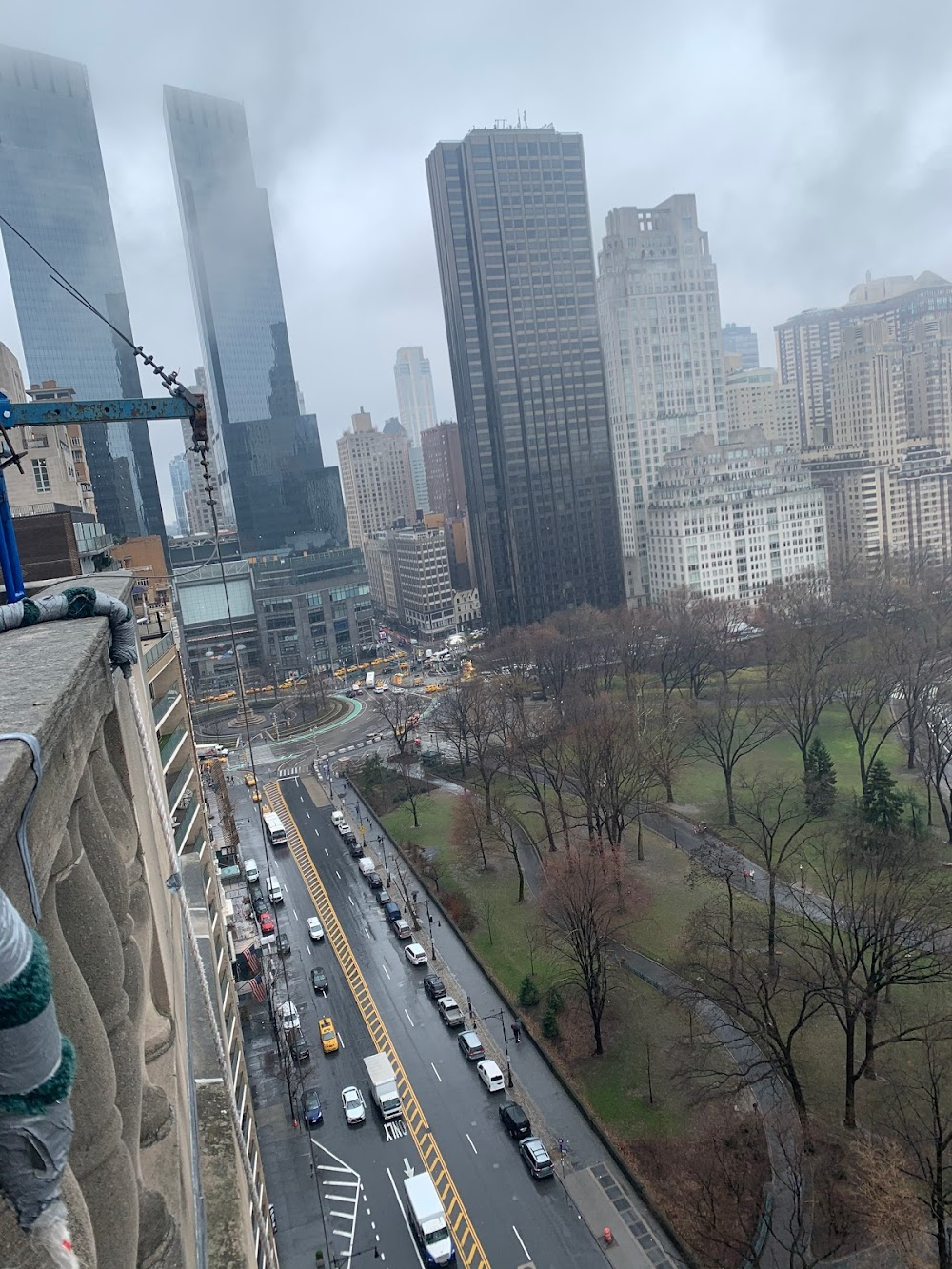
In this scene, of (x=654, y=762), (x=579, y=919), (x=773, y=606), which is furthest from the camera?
(x=773, y=606)

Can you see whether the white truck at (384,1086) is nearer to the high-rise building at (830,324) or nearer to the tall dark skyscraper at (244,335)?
the tall dark skyscraper at (244,335)

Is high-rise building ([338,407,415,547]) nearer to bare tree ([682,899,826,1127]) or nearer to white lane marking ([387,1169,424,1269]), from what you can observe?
bare tree ([682,899,826,1127])

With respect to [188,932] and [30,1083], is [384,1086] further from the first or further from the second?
[30,1083]

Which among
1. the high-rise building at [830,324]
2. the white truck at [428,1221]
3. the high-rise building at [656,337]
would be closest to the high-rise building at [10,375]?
the white truck at [428,1221]

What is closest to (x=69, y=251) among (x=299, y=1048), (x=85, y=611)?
(x=299, y=1048)

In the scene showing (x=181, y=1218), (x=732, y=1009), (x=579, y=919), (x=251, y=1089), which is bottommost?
(x=251, y=1089)

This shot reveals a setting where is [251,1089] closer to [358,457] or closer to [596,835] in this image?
[596,835]

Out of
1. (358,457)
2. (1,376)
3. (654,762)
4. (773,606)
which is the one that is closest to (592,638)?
(773,606)

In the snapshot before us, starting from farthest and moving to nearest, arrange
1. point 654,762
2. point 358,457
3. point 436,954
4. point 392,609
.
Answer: point 358,457 < point 392,609 < point 654,762 < point 436,954

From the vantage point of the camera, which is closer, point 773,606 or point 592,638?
point 592,638

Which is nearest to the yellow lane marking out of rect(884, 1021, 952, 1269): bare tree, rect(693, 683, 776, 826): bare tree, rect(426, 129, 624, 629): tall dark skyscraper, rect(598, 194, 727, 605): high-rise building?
rect(884, 1021, 952, 1269): bare tree
